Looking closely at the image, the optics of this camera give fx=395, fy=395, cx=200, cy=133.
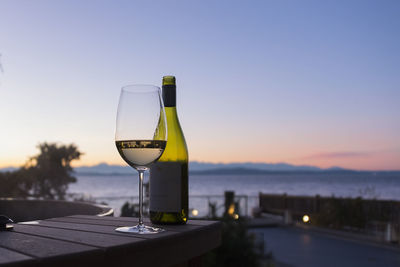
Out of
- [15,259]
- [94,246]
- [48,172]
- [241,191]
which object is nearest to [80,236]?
[94,246]

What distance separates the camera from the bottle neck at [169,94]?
1.33m

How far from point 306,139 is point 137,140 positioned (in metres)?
31.2

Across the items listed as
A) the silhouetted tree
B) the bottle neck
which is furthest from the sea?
the bottle neck

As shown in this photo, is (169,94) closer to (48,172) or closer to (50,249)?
(50,249)

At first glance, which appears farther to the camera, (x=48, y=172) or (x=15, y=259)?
(x=48, y=172)

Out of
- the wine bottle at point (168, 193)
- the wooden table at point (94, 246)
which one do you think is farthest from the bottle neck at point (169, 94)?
the wooden table at point (94, 246)

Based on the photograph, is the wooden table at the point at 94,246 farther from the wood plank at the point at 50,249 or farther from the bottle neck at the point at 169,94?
the bottle neck at the point at 169,94

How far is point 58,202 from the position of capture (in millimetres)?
2600

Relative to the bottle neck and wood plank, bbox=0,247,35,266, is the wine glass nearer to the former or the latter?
the bottle neck

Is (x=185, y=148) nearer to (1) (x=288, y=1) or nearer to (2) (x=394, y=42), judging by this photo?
(1) (x=288, y=1)

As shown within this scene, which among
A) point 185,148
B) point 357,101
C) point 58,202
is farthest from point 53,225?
point 357,101

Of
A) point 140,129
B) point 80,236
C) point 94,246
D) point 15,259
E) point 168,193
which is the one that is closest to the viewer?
point 15,259

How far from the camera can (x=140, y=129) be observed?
1.04 m

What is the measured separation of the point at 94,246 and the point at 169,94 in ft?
2.37
